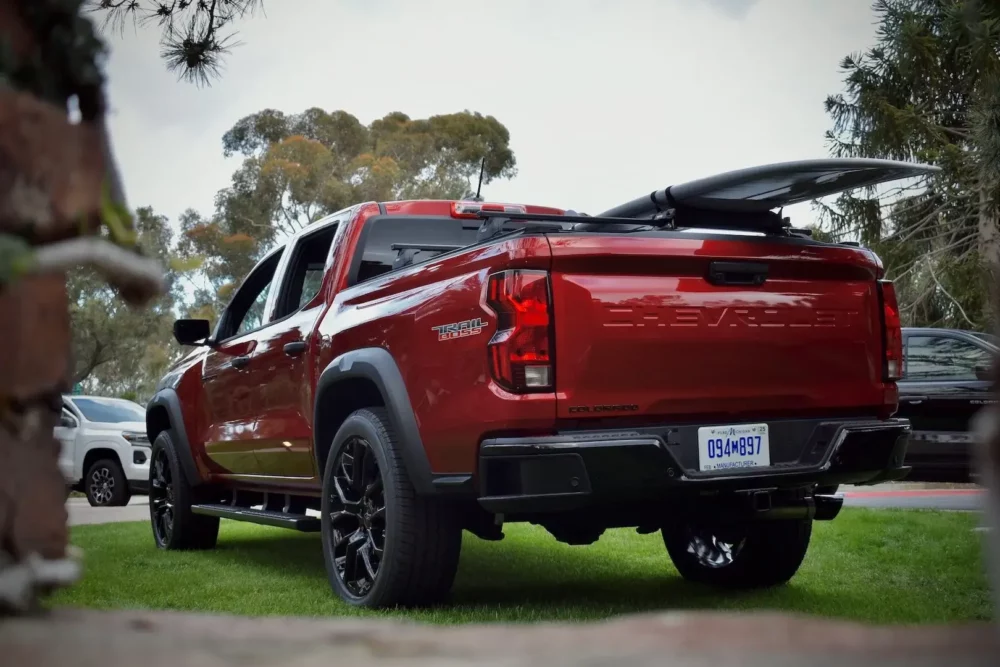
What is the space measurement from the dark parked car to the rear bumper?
567 centimetres

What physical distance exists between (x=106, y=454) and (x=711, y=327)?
11.6m

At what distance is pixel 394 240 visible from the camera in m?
5.71

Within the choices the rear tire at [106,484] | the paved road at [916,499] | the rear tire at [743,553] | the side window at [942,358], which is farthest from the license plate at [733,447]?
the rear tire at [106,484]

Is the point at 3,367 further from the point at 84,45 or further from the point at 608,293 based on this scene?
the point at 608,293

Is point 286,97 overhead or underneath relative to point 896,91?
overhead

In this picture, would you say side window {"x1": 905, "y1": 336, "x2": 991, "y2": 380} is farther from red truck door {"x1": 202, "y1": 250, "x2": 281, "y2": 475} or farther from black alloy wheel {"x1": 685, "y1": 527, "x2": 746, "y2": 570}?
red truck door {"x1": 202, "y1": 250, "x2": 281, "y2": 475}

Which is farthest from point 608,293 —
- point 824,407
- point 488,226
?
point 824,407

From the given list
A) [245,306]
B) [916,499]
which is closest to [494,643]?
[245,306]

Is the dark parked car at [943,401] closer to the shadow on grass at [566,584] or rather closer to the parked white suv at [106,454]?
the shadow on grass at [566,584]

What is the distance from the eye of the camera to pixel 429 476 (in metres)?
4.19

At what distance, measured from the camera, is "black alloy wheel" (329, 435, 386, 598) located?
182 inches

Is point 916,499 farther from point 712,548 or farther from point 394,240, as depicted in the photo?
point 394,240

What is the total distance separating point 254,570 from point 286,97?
31.2m

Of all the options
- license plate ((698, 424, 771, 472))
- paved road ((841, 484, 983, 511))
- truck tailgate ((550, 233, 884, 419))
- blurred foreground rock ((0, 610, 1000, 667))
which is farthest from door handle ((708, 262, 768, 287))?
paved road ((841, 484, 983, 511))
